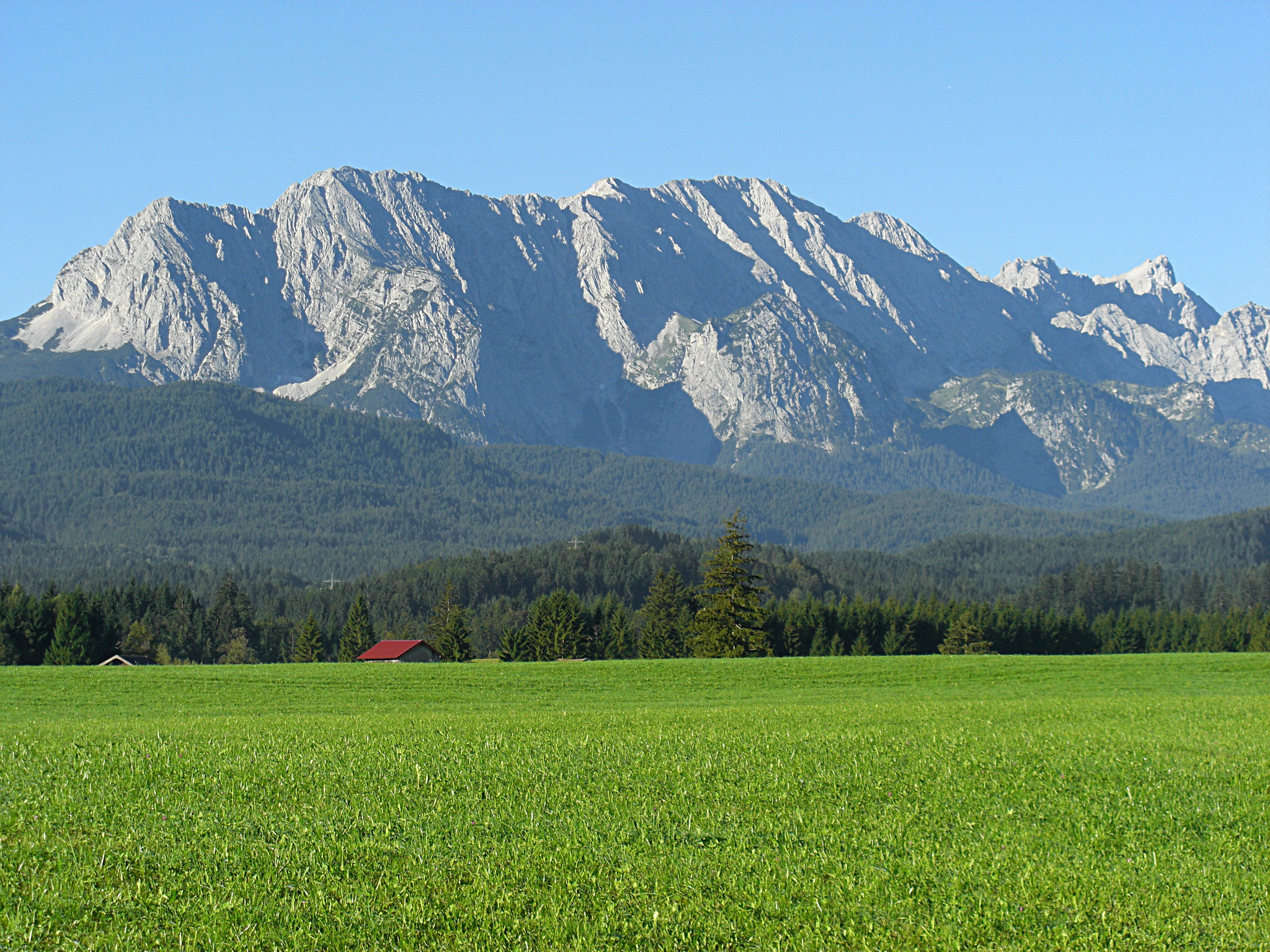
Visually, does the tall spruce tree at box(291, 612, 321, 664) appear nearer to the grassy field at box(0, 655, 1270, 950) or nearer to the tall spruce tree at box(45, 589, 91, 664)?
the tall spruce tree at box(45, 589, 91, 664)

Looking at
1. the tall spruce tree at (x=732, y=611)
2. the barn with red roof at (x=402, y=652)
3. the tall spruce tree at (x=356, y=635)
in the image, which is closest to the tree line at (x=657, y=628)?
the tall spruce tree at (x=732, y=611)

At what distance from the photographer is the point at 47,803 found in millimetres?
15250

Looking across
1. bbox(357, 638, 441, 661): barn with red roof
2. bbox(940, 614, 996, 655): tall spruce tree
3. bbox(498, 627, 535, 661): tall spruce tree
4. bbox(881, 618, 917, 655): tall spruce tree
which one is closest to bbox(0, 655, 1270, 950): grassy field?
bbox(357, 638, 441, 661): barn with red roof

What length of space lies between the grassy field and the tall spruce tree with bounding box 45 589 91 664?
75024 millimetres

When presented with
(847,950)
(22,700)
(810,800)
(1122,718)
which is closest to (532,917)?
(847,950)

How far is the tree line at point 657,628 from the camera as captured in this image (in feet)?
256

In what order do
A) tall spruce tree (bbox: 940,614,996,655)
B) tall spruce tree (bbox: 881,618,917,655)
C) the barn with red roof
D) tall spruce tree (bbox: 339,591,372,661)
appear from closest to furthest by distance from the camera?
the barn with red roof, tall spruce tree (bbox: 881,618,917,655), tall spruce tree (bbox: 940,614,996,655), tall spruce tree (bbox: 339,591,372,661)

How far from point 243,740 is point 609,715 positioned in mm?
10265

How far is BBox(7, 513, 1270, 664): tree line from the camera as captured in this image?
78.1m

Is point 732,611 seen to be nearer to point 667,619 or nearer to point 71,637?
point 667,619

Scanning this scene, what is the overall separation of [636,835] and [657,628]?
93536 mm

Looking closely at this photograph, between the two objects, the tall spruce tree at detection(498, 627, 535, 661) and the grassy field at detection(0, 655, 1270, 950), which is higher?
the grassy field at detection(0, 655, 1270, 950)

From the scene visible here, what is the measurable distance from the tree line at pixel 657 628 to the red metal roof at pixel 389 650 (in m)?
2.99

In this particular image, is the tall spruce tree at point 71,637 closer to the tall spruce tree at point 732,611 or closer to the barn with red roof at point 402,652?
the barn with red roof at point 402,652
